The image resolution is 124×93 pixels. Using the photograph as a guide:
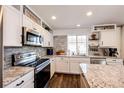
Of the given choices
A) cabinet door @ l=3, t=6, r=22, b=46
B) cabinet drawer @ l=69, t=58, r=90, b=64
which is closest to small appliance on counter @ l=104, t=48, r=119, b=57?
cabinet drawer @ l=69, t=58, r=90, b=64

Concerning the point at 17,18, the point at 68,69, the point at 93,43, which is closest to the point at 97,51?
the point at 93,43

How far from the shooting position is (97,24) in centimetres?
469

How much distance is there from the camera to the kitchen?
2.00m

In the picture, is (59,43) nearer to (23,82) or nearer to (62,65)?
(62,65)

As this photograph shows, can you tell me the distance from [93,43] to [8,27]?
4067 mm

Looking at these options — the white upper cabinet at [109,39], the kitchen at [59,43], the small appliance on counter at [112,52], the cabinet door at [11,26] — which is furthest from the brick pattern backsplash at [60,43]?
the cabinet door at [11,26]

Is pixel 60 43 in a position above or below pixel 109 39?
below

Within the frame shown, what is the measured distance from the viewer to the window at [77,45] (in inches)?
221

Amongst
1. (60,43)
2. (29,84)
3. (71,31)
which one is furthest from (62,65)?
(29,84)

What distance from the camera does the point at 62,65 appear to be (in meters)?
4.87

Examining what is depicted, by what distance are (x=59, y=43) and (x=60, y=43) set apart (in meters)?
0.05

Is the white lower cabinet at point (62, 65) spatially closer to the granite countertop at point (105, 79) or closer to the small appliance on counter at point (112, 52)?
the small appliance on counter at point (112, 52)

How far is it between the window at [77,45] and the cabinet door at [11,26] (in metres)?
3.86
